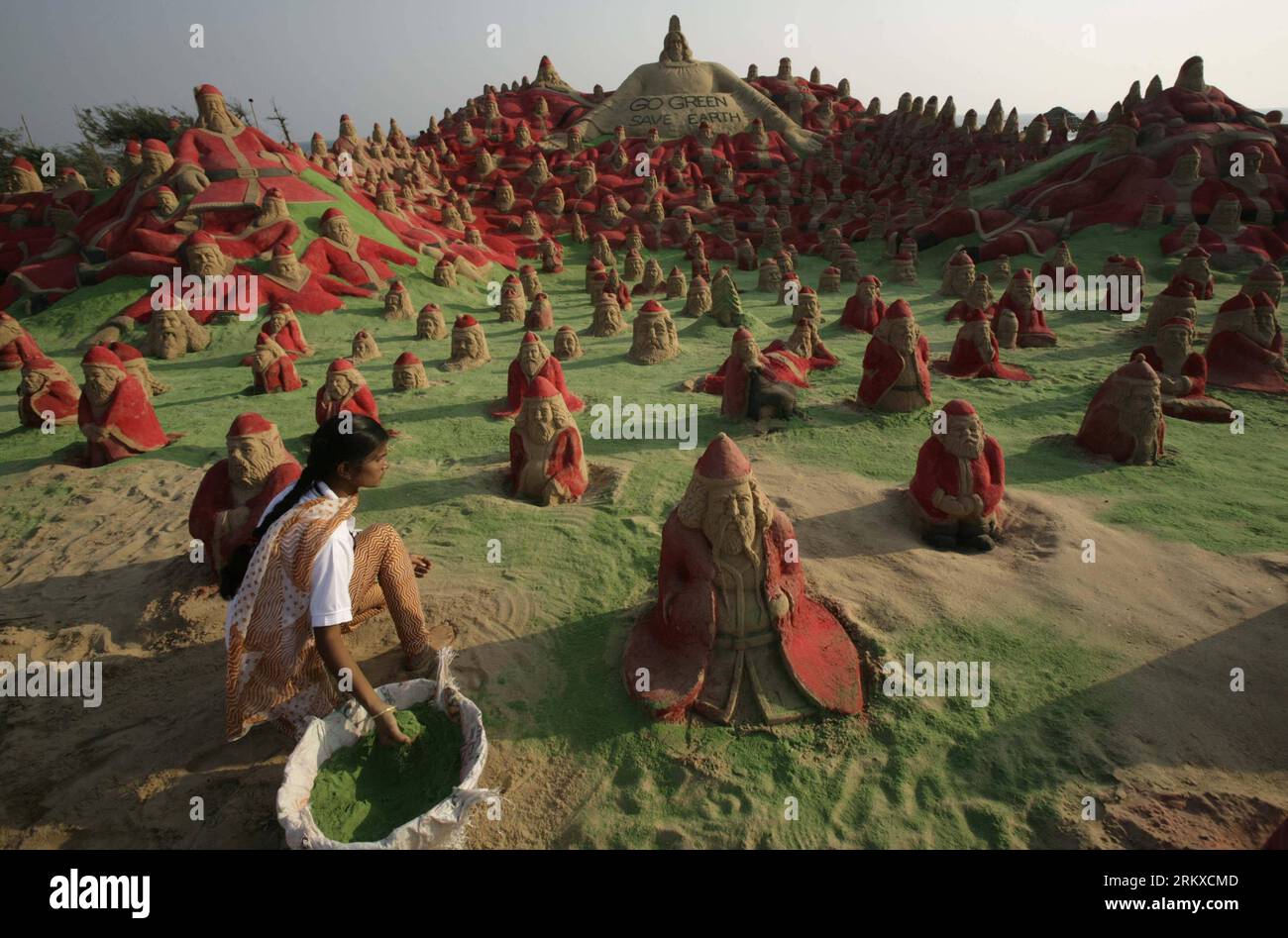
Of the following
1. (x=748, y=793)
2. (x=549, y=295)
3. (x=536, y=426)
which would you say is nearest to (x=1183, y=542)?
(x=748, y=793)

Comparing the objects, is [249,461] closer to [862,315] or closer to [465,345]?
[465,345]

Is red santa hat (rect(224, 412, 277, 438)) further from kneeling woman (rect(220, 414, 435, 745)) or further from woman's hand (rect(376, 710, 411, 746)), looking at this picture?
woman's hand (rect(376, 710, 411, 746))

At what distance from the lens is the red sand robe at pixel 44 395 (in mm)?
9266

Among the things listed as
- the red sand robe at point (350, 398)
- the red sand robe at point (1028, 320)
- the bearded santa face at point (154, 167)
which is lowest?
the red sand robe at point (350, 398)

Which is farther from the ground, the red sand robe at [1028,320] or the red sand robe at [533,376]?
the red sand robe at [1028,320]

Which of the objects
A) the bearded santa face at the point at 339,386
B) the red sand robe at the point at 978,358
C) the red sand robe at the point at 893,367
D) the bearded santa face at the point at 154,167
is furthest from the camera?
the bearded santa face at the point at 154,167

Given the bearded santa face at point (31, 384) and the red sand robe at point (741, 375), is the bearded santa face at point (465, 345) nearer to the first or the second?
the red sand robe at point (741, 375)

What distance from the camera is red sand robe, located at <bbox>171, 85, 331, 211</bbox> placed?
55.6ft

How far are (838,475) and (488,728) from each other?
15.7 ft

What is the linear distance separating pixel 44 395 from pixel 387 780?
9043 mm

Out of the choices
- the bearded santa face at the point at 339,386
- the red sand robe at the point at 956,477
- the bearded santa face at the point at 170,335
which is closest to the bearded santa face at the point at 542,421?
the bearded santa face at the point at 339,386

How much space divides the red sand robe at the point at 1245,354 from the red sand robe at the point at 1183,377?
0.61 metres

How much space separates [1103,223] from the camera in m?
19.2

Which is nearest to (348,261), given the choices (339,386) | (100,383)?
(100,383)
